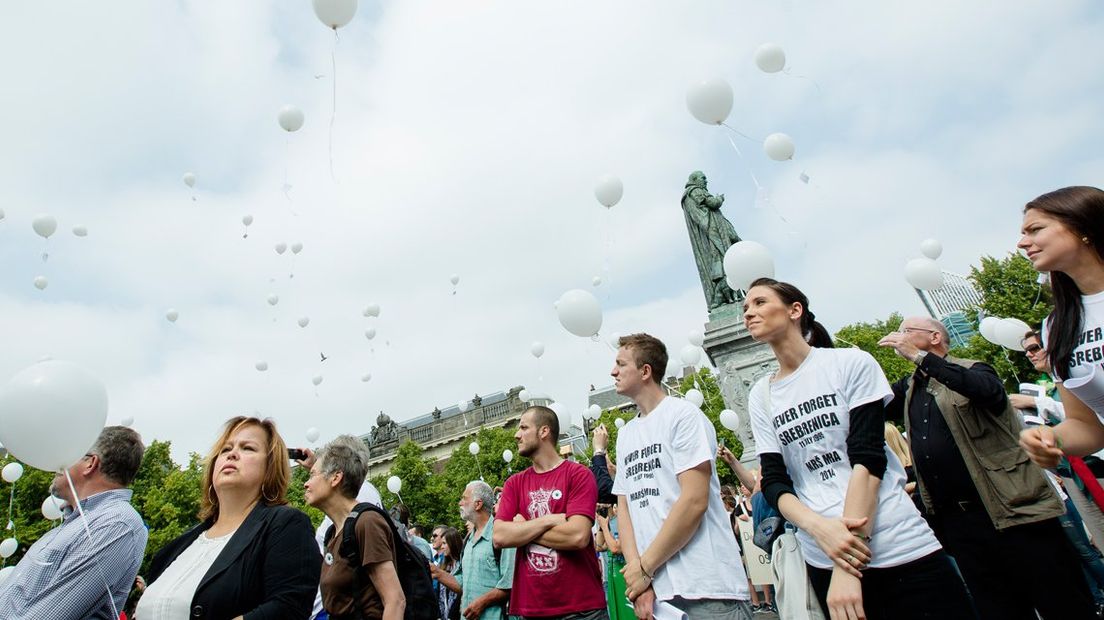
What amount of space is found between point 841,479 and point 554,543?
5.27 ft

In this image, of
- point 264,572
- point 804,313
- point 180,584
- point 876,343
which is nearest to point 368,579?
point 264,572

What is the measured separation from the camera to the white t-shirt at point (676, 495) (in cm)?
256

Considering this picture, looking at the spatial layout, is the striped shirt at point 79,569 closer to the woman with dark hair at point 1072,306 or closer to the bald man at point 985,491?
the woman with dark hair at point 1072,306

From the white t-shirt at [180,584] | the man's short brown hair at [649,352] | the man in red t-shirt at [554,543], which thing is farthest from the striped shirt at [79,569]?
the man's short brown hair at [649,352]

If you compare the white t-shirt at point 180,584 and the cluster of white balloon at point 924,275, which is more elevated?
the cluster of white balloon at point 924,275

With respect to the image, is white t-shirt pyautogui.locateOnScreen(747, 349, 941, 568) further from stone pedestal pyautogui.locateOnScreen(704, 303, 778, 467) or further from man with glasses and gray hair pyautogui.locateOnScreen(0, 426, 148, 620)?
stone pedestal pyautogui.locateOnScreen(704, 303, 778, 467)

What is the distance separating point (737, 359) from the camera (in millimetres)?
10086

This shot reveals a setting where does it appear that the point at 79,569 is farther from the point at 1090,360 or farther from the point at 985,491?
the point at 985,491

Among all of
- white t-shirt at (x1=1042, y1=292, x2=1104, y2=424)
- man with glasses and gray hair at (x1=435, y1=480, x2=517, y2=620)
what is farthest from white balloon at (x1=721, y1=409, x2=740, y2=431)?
white t-shirt at (x1=1042, y1=292, x2=1104, y2=424)

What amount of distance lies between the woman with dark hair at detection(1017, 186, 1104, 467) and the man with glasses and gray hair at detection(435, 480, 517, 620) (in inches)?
116

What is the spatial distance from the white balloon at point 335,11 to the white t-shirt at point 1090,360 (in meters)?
5.61

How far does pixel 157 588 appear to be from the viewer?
2.27 meters

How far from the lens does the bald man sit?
2746mm

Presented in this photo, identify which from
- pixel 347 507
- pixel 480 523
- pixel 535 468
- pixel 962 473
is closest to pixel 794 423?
pixel 962 473
